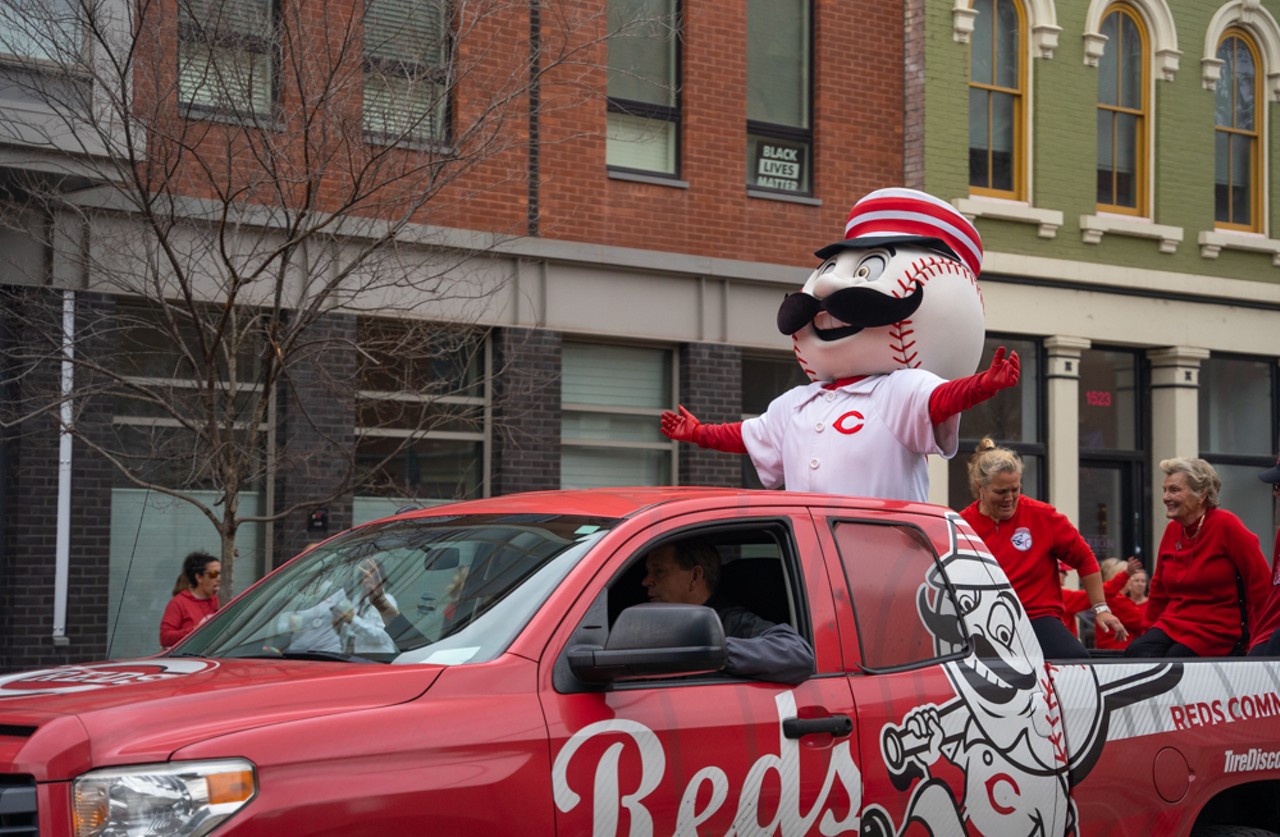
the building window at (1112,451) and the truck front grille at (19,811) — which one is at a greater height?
the building window at (1112,451)

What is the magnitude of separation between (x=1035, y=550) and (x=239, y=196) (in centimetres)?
601

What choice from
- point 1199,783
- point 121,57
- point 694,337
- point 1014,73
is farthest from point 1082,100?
point 1199,783

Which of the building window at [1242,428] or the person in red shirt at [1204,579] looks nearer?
the person in red shirt at [1204,579]

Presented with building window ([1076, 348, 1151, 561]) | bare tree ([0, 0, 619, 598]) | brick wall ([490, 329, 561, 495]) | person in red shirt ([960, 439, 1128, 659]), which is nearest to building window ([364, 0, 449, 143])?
bare tree ([0, 0, 619, 598])

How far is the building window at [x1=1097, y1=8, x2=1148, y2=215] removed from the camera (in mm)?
18938

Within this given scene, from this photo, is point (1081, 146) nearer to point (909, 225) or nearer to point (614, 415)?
point (614, 415)

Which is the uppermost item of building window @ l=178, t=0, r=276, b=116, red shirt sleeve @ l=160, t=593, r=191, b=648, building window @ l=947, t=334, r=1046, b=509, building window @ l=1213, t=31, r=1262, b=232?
building window @ l=1213, t=31, r=1262, b=232

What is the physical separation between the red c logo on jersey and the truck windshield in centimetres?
267

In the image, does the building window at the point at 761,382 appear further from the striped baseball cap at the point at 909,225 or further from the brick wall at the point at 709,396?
the striped baseball cap at the point at 909,225

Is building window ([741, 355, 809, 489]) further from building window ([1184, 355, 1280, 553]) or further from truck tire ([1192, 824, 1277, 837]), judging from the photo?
truck tire ([1192, 824, 1277, 837])

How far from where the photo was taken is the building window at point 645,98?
50.4ft

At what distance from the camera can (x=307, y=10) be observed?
10.3 m

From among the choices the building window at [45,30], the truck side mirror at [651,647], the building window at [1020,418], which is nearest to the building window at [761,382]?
the building window at [1020,418]

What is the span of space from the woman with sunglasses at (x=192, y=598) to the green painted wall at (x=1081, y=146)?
8.93 meters
